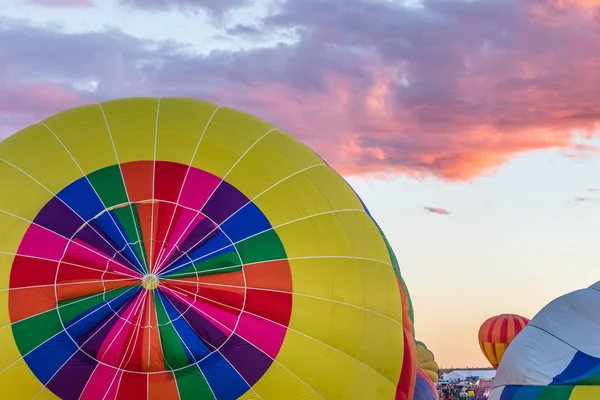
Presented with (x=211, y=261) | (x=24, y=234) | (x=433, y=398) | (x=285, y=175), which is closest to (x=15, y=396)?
(x=24, y=234)

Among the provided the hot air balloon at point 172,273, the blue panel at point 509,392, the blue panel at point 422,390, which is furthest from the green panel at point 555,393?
the blue panel at point 422,390

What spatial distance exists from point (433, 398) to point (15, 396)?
6.68 metres

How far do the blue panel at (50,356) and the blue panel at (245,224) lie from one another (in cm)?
187

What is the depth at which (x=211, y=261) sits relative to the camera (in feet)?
30.8

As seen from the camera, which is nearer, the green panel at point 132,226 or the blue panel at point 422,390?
the green panel at point 132,226

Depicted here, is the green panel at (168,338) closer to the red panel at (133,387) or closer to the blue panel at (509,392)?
the red panel at (133,387)

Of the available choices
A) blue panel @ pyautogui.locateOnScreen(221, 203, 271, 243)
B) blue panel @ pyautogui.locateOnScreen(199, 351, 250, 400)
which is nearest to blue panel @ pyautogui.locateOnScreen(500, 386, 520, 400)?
blue panel @ pyautogui.locateOnScreen(199, 351, 250, 400)

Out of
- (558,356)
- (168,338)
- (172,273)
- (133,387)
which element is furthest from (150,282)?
(558,356)

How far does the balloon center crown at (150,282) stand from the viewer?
919cm

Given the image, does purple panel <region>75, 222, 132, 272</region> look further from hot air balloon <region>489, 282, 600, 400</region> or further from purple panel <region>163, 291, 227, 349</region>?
hot air balloon <region>489, 282, 600, 400</region>

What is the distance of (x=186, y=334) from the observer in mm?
9250

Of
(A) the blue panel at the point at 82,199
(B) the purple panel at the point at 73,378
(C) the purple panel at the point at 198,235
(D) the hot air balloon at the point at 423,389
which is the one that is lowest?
(D) the hot air balloon at the point at 423,389

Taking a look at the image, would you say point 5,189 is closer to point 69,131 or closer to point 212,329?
point 69,131

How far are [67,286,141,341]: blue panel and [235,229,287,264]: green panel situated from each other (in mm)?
1097
